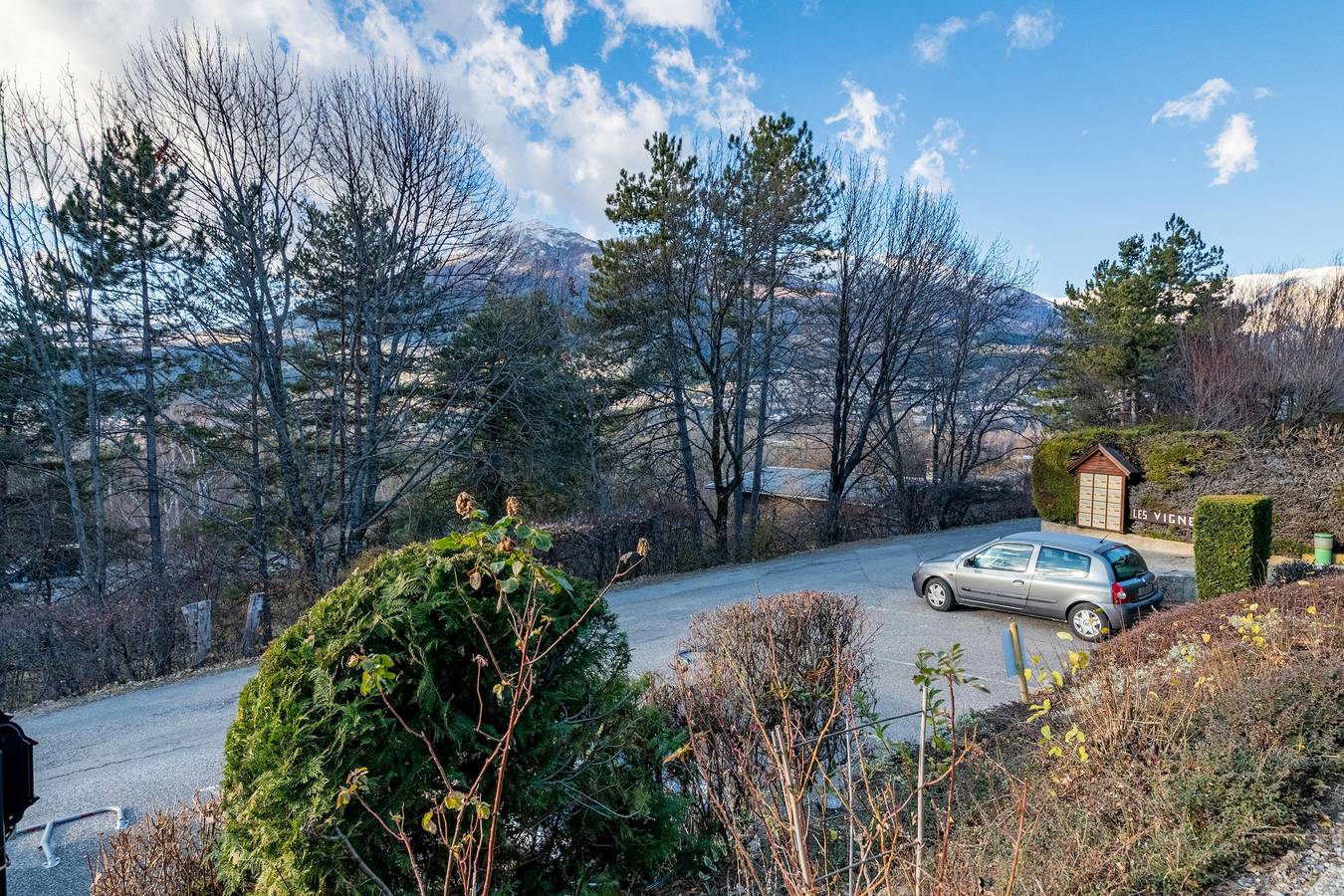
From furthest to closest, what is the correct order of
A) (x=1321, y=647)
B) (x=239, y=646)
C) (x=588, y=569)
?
(x=588, y=569) → (x=239, y=646) → (x=1321, y=647)

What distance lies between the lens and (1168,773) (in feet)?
11.7

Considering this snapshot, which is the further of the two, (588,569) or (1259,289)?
(1259,289)

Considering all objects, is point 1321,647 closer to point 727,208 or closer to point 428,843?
point 428,843

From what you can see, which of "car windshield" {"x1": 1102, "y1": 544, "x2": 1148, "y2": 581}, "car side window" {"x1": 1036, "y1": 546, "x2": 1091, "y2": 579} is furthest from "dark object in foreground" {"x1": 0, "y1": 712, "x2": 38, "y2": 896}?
"car windshield" {"x1": 1102, "y1": 544, "x2": 1148, "y2": 581}

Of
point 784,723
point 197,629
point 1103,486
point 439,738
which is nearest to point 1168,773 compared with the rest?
point 784,723

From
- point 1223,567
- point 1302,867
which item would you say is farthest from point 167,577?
point 1223,567

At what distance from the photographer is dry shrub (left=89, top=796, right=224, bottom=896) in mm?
2703

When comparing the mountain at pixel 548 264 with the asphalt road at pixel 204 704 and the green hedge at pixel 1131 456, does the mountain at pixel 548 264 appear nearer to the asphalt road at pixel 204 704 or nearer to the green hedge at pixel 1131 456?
the asphalt road at pixel 204 704

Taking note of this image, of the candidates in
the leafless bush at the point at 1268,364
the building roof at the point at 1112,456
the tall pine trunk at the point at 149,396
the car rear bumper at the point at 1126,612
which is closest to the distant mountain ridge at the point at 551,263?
the leafless bush at the point at 1268,364

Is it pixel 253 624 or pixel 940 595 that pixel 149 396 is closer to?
pixel 253 624

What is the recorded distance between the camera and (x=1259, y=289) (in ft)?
84.2

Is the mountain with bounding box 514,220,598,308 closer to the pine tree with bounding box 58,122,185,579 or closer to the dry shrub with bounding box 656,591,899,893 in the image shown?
the pine tree with bounding box 58,122,185,579

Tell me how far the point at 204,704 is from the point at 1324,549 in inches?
715

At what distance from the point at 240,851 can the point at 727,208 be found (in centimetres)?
1774
